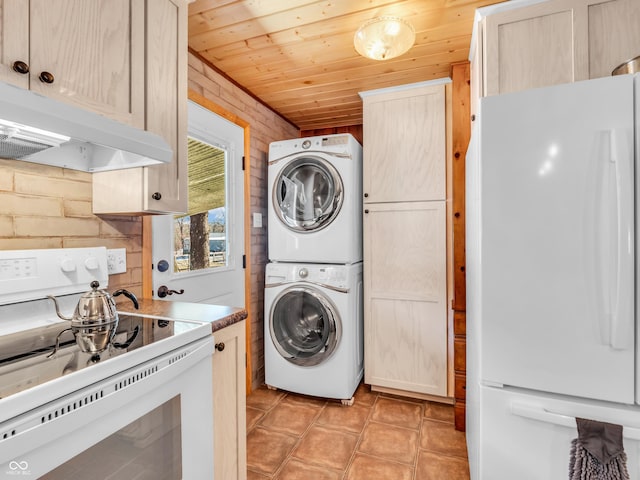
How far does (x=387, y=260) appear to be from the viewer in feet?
8.50

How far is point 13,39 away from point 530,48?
6.75 feet

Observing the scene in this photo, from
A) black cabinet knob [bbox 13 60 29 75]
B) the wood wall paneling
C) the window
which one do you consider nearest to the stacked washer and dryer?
the window

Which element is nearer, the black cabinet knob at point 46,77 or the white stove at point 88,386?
the white stove at point 88,386

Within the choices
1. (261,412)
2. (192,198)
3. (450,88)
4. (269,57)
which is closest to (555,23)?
(450,88)

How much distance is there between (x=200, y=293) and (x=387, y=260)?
1.37 meters

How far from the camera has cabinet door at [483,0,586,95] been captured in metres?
1.59

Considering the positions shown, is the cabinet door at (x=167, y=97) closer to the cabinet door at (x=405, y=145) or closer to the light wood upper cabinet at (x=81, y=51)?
the light wood upper cabinet at (x=81, y=51)

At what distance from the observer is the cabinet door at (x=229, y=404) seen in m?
1.33

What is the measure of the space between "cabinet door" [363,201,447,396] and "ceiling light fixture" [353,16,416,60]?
109cm

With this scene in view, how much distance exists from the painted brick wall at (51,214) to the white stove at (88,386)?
0.27 feet

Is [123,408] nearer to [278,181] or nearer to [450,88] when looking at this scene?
[278,181]

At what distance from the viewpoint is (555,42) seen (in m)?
1.61

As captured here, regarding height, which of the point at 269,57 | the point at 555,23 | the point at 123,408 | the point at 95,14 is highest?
the point at 269,57

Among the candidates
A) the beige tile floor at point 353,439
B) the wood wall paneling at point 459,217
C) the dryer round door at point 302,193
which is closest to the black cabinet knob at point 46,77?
the dryer round door at point 302,193
